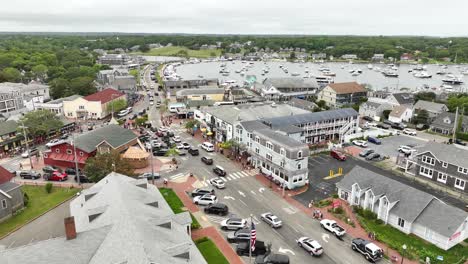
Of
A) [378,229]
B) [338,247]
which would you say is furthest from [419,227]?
[338,247]

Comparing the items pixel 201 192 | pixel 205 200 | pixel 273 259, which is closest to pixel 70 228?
pixel 273 259

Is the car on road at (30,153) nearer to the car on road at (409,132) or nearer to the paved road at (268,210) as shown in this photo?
the paved road at (268,210)

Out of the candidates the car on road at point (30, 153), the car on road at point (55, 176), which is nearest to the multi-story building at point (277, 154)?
the car on road at point (55, 176)

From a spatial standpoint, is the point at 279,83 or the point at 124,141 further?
the point at 279,83

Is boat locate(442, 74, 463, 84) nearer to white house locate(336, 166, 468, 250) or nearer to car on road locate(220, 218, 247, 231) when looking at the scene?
white house locate(336, 166, 468, 250)

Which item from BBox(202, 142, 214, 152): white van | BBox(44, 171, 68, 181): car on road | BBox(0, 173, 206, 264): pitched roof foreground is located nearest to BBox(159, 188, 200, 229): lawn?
BBox(0, 173, 206, 264): pitched roof foreground

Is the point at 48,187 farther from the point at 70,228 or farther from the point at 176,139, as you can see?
the point at 176,139

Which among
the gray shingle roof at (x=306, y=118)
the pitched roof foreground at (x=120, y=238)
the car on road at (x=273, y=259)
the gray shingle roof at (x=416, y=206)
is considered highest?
the gray shingle roof at (x=306, y=118)

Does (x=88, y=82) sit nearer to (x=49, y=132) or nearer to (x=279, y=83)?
(x=49, y=132)
